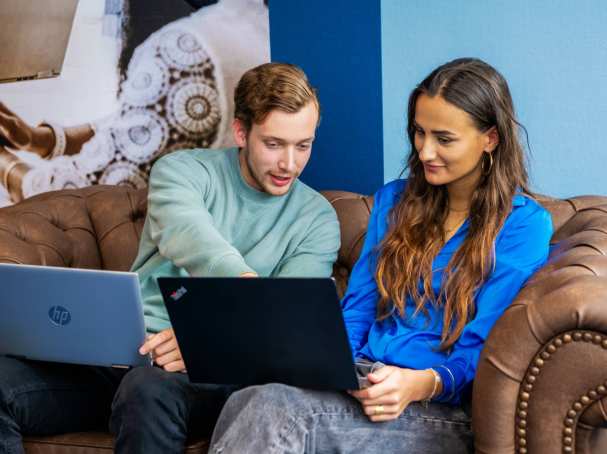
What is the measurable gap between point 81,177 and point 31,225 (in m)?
0.58

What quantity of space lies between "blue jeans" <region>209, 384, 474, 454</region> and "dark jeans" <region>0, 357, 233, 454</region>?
0.18 m

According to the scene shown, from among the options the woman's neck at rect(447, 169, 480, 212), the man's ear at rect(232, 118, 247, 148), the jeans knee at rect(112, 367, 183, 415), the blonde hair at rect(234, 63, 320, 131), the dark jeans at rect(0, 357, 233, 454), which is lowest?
the dark jeans at rect(0, 357, 233, 454)

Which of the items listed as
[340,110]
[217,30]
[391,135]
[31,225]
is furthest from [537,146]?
[31,225]

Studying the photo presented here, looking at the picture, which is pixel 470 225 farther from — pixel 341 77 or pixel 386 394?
pixel 341 77

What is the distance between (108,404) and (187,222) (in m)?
0.48

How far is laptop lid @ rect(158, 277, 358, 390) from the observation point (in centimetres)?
160

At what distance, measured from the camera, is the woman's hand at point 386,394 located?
1.70 metres

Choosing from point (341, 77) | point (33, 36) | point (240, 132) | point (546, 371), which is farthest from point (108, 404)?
point (33, 36)

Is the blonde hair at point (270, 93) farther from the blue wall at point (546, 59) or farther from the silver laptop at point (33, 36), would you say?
the silver laptop at point (33, 36)

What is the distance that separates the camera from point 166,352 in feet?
6.66

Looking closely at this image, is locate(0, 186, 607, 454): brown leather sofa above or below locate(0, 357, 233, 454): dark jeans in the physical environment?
above

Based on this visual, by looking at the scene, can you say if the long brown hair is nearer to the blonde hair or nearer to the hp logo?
the blonde hair

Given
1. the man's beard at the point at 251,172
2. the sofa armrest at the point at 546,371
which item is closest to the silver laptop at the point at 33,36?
Result: the man's beard at the point at 251,172

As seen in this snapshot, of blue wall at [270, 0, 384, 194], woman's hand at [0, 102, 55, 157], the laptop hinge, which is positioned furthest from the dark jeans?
the laptop hinge
